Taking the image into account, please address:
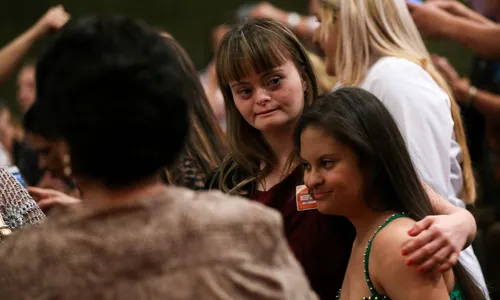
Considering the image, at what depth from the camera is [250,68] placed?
243 cm

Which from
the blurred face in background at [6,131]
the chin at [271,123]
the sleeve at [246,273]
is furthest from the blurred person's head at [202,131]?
the blurred face in background at [6,131]

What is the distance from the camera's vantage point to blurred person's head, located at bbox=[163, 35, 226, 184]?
2.93m

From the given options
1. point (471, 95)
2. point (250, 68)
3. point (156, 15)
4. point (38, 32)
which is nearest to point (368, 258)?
point (250, 68)

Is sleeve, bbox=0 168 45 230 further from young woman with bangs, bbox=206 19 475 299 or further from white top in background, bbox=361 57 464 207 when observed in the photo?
white top in background, bbox=361 57 464 207

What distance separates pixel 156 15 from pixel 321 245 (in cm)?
620

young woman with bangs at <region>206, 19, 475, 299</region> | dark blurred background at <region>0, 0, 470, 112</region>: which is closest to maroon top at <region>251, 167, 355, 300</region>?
young woman with bangs at <region>206, 19, 475, 299</region>

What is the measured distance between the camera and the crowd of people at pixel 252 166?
1.30 m

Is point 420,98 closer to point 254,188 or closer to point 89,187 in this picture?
point 254,188

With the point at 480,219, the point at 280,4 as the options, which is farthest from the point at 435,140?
the point at 280,4

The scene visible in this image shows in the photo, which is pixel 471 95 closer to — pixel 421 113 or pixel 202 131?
pixel 421 113

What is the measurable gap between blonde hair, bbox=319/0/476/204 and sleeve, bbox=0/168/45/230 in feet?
4.12

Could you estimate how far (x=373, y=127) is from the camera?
82.8 inches

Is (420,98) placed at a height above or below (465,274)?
above

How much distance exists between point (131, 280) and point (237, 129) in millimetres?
1348
